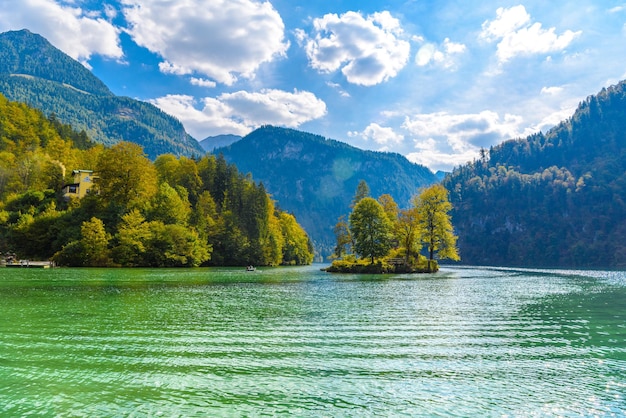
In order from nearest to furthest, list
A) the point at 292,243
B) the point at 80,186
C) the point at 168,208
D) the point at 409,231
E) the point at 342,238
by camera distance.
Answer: the point at 409,231 < the point at 342,238 < the point at 168,208 < the point at 80,186 < the point at 292,243

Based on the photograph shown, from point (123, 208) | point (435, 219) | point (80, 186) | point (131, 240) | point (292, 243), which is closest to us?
point (435, 219)

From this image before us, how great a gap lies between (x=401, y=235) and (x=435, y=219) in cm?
771

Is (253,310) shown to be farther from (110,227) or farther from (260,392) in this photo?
(110,227)

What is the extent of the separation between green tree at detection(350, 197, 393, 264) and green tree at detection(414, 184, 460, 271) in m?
8.12

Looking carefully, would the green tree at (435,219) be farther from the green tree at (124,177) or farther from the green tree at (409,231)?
the green tree at (124,177)

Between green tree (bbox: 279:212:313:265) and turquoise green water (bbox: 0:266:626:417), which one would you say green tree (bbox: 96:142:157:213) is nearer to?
green tree (bbox: 279:212:313:265)

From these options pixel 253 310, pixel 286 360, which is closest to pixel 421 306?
pixel 253 310

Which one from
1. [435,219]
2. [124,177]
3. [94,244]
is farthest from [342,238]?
[94,244]

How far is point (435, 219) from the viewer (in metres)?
85.1

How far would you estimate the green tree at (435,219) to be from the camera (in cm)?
8469

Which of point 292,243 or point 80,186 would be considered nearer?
point 80,186

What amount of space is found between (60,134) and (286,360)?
15904 centimetres

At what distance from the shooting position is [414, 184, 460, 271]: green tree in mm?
84688

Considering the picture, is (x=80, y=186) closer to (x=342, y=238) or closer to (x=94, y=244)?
(x=94, y=244)
